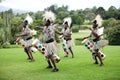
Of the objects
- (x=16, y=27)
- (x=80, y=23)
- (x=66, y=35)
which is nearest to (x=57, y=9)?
(x=80, y=23)

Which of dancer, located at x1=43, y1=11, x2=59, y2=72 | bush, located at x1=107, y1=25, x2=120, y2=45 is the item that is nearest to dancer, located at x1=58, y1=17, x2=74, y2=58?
dancer, located at x1=43, y1=11, x2=59, y2=72

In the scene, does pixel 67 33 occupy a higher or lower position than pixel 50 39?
lower

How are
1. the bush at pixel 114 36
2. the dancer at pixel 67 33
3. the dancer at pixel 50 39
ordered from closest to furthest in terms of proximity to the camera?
the dancer at pixel 50 39 < the dancer at pixel 67 33 < the bush at pixel 114 36

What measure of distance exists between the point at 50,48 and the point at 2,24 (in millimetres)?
23636

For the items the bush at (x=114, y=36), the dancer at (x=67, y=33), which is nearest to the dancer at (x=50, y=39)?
the dancer at (x=67, y=33)

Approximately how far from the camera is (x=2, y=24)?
33.6m

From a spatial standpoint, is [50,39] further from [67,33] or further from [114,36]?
[114,36]

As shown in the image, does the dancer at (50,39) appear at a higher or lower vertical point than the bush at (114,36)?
higher

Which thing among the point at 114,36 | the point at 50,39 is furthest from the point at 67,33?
the point at 114,36

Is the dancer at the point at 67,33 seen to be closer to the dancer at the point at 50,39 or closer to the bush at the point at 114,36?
the dancer at the point at 50,39

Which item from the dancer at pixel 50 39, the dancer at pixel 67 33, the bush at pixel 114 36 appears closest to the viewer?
the dancer at pixel 50 39

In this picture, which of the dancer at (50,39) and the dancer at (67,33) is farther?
the dancer at (67,33)

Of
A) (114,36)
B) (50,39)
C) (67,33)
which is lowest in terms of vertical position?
(114,36)

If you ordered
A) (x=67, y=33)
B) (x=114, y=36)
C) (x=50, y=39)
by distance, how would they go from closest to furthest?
(x=50, y=39)
(x=67, y=33)
(x=114, y=36)
